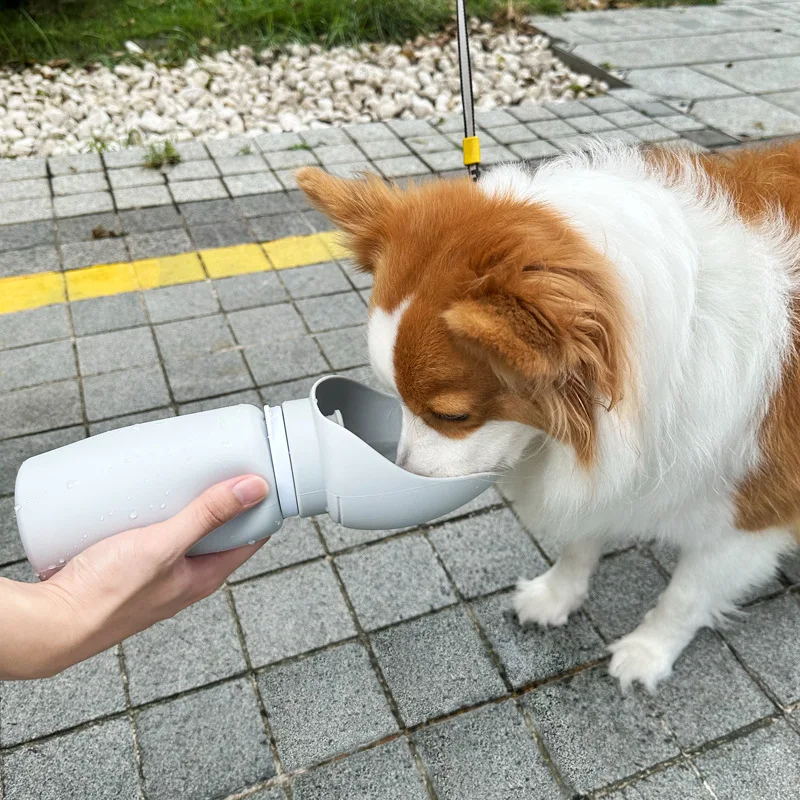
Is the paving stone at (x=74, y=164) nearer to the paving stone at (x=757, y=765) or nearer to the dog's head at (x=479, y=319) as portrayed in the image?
the dog's head at (x=479, y=319)

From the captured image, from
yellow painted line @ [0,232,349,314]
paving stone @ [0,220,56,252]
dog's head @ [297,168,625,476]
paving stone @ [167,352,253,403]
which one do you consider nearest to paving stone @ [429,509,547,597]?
dog's head @ [297,168,625,476]

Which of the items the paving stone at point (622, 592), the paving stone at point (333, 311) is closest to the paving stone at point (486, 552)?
the paving stone at point (622, 592)

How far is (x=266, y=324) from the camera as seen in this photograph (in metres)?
3.56

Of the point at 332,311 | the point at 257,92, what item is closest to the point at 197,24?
the point at 257,92

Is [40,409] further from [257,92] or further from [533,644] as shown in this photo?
[257,92]

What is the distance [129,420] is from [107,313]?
86cm

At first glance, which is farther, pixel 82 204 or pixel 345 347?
pixel 82 204

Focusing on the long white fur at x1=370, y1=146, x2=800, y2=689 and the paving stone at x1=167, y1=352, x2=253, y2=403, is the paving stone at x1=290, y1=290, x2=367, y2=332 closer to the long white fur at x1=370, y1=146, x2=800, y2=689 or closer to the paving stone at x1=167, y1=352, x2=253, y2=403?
the paving stone at x1=167, y1=352, x2=253, y2=403

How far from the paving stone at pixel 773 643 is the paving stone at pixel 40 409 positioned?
2703 millimetres

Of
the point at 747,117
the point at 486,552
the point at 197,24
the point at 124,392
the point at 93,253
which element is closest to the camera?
the point at 486,552

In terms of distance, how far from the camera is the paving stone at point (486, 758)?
1.92 metres

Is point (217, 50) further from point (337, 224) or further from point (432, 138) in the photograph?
point (337, 224)

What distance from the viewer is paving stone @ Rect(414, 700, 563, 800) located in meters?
1.92

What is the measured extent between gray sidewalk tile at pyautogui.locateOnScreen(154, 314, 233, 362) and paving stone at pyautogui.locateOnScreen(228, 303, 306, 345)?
0.06 meters
